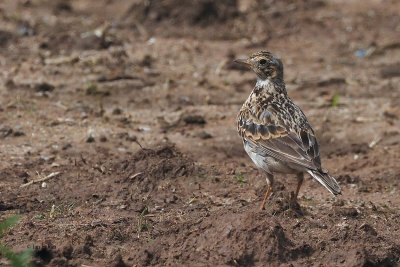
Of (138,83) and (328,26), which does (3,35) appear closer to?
(138,83)

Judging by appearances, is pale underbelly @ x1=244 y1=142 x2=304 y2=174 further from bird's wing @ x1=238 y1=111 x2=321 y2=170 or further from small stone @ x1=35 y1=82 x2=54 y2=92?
small stone @ x1=35 y1=82 x2=54 y2=92

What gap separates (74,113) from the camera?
31.2ft

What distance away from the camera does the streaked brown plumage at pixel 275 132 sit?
21.4ft

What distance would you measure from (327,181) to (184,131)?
337 cm

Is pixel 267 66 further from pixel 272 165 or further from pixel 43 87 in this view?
pixel 43 87

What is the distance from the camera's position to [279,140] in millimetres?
6766

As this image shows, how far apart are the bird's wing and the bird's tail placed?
0.19ft

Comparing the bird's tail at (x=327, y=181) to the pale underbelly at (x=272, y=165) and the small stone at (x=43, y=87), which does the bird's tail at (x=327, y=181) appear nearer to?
the pale underbelly at (x=272, y=165)

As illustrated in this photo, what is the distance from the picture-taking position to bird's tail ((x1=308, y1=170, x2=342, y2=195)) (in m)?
5.99

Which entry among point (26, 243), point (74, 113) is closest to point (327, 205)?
point (26, 243)

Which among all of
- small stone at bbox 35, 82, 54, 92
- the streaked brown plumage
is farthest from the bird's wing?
small stone at bbox 35, 82, 54, 92

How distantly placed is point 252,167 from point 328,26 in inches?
282

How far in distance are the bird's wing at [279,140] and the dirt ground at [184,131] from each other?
1.67 ft

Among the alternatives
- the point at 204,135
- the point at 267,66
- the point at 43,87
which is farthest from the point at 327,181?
the point at 43,87
